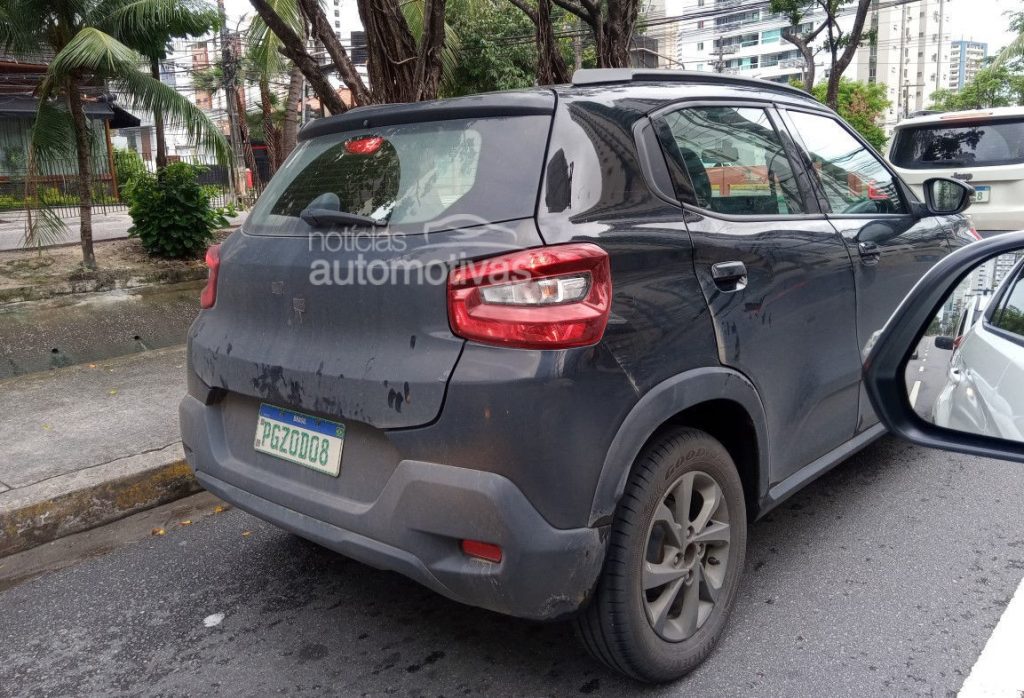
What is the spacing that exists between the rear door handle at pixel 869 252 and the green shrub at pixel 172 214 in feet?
24.9

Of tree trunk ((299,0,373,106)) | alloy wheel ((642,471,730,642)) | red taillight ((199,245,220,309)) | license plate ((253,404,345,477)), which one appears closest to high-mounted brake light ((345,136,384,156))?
red taillight ((199,245,220,309))

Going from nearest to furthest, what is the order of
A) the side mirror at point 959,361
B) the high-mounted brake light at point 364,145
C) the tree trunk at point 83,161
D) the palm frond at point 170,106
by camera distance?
the side mirror at point 959,361 → the high-mounted brake light at point 364,145 → the tree trunk at point 83,161 → the palm frond at point 170,106

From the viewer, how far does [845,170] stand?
140 inches

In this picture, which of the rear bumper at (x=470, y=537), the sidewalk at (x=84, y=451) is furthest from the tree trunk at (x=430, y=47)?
the rear bumper at (x=470, y=537)

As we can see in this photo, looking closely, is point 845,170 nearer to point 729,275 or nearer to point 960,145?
point 729,275

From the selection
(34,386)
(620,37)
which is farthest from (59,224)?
(620,37)

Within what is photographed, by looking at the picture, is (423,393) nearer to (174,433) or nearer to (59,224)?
(174,433)

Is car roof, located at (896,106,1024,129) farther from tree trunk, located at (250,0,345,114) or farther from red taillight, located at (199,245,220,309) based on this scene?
red taillight, located at (199,245,220,309)

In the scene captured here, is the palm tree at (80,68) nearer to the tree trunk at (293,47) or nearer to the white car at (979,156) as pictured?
the tree trunk at (293,47)

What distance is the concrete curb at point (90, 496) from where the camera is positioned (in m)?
3.67

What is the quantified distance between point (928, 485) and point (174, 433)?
3.79m

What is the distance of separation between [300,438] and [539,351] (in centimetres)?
83

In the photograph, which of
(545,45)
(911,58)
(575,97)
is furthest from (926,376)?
(911,58)

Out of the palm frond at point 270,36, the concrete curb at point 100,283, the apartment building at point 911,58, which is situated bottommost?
the concrete curb at point 100,283
